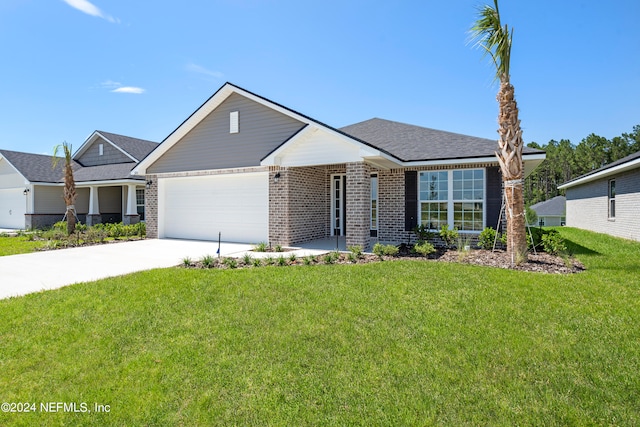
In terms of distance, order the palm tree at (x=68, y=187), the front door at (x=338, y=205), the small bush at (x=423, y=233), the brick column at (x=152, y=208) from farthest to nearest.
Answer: the palm tree at (x=68, y=187)
the brick column at (x=152, y=208)
the front door at (x=338, y=205)
the small bush at (x=423, y=233)

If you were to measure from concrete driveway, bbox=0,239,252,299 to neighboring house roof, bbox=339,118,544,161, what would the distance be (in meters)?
6.69

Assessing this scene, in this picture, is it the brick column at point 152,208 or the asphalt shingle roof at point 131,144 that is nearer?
the brick column at point 152,208

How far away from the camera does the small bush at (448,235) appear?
35.8 ft

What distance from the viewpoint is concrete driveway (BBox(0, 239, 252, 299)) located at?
7.07 metres

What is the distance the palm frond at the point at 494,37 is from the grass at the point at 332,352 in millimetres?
5182

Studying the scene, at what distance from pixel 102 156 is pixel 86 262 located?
1756 cm

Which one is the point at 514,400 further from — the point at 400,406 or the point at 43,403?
the point at 43,403

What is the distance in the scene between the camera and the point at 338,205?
14.8 m

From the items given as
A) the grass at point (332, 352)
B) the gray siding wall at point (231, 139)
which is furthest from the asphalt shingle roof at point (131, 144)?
the grass at point (332, 352)

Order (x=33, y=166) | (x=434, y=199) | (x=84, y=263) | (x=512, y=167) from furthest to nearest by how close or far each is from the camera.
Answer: (x=33, y=166), (x=434, y=199), (x=84, y=263), (x=512, y=167)

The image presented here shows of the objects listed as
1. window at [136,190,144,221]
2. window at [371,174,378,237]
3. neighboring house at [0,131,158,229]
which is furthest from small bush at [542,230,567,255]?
window at [136,190,144,221]

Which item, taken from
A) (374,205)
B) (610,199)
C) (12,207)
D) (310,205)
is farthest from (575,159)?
(12,207)

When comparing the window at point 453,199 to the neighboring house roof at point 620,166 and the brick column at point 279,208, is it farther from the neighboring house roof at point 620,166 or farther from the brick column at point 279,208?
the neighboring house roof at point 620,166

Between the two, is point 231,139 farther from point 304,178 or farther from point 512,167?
point 512,167
